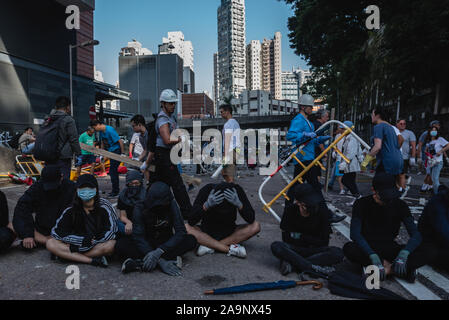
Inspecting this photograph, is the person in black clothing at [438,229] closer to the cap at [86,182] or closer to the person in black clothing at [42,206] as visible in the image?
the cap at [86,182]

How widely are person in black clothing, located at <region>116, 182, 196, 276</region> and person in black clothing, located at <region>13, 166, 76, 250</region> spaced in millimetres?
1029

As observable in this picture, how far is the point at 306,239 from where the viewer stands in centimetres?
359

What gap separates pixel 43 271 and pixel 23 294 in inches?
21.7

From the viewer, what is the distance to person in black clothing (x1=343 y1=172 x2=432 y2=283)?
10.6 ft

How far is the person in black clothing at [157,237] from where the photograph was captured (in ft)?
11.2

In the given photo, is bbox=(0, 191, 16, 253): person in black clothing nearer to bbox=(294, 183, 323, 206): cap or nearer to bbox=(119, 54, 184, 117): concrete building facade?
bbox=(294, 183, 323, 206): cap

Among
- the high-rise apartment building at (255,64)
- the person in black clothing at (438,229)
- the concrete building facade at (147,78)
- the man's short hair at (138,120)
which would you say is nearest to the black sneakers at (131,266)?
the person in black clothing at (438,229)

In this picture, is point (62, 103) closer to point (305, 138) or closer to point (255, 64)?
point (305, 138)

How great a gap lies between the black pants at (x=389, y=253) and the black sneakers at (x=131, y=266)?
2.07 m

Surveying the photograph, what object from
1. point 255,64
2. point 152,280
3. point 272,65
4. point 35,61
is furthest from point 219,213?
point 255,64

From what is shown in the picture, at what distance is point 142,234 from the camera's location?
3549 mm

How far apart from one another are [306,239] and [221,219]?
105 centimetres
